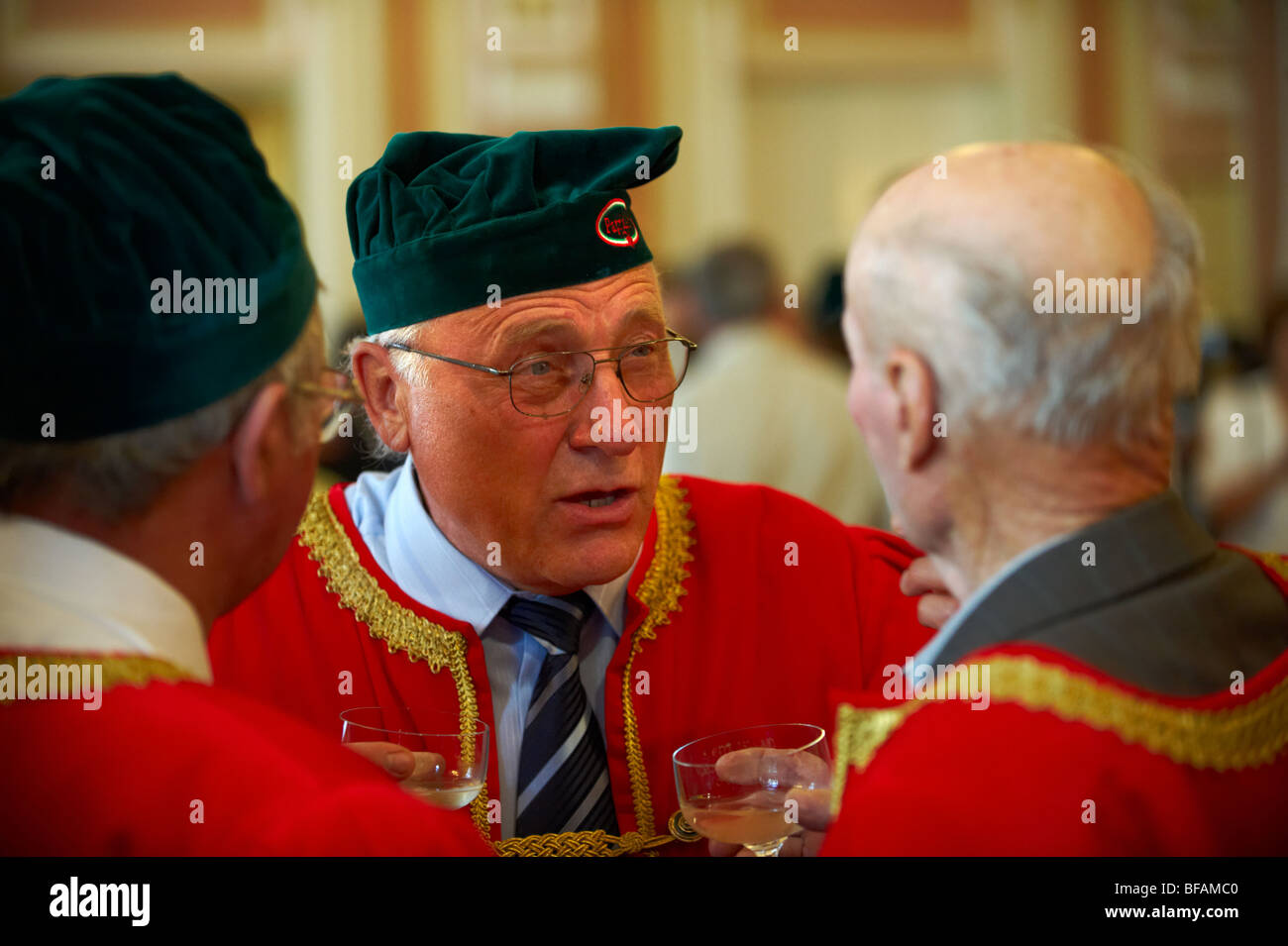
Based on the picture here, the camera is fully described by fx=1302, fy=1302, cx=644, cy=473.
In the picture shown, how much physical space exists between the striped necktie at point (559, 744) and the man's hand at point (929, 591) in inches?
19.7

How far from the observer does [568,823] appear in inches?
71.6

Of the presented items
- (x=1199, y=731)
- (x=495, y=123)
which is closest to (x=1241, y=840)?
(x=1199, y=731)

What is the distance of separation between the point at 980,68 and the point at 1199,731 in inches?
339

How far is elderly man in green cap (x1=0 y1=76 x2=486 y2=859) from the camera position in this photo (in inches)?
44.4

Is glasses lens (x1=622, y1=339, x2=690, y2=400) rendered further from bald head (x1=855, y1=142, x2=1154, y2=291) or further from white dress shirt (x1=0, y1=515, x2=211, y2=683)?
white dress shirt (x1=0, y1=515, x2=211, y2=683)

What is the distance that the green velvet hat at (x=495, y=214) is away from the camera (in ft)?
5.86

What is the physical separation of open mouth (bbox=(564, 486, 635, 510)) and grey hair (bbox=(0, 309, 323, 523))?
68cm

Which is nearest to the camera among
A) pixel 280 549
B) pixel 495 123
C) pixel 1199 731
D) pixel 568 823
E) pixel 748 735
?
pixel 1199 731

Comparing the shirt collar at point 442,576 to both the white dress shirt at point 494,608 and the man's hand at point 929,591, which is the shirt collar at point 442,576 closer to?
the white dress shirt at point 494,608

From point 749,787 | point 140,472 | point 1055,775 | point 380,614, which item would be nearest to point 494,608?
point 380,614

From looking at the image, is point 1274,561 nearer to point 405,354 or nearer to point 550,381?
point 550,381

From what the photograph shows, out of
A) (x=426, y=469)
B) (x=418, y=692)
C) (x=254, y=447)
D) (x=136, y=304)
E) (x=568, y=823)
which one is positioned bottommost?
(x=568, y=823)

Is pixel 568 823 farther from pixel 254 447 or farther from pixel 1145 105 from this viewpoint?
pixel 1145 105
